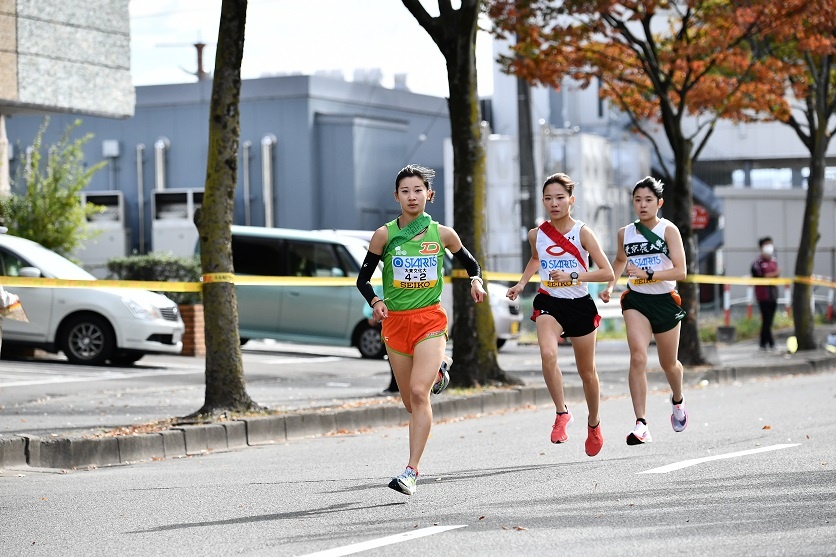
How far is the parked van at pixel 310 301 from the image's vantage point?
23531 millimetres

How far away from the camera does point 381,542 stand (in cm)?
674

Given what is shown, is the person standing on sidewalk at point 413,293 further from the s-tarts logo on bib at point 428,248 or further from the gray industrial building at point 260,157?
the gray industrial building at point 260,157

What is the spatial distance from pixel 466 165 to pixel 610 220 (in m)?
29.5

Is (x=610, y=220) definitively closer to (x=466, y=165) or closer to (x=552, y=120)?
(x=552, y=120)

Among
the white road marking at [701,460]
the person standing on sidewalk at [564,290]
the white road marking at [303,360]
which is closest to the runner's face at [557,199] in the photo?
the person standing on sidewalk at [564,290]

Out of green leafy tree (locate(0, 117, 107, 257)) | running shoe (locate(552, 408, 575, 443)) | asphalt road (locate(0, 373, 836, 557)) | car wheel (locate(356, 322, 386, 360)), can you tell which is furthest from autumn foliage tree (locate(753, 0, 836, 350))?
running shoe (locate(552, 408, 575, 443))

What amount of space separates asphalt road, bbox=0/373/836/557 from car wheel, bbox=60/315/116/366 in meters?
7.81

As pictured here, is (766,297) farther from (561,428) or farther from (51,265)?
(561,428)

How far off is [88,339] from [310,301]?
484 centimetres

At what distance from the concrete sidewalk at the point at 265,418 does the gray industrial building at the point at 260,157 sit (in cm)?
2403

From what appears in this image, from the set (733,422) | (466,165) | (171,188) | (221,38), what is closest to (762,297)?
(466,165)

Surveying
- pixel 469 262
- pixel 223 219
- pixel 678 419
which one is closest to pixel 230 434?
pixel 223 219

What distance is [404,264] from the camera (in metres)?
8.61

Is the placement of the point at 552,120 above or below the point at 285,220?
above
